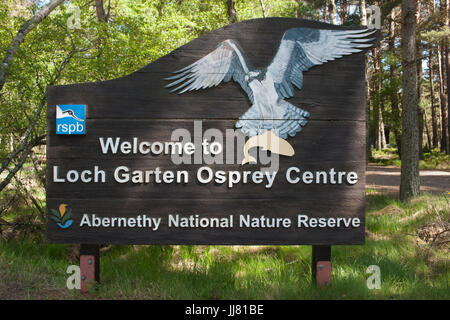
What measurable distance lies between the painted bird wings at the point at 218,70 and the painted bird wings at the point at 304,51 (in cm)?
26

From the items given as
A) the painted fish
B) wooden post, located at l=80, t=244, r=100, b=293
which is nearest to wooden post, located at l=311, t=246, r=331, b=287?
the painted fish

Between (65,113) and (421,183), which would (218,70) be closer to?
(65,113)

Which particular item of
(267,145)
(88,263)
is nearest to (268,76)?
(267,145)

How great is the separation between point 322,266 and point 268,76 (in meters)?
1.86

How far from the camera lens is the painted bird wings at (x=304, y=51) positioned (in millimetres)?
3139

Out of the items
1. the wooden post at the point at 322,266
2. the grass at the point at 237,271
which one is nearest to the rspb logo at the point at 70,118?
the grass at the point at 237,271

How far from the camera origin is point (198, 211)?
3.14m

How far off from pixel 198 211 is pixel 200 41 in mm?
1586

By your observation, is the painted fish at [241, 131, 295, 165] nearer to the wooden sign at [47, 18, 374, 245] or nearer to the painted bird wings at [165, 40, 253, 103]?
the wooden sign at [47, 18, 374, 245]

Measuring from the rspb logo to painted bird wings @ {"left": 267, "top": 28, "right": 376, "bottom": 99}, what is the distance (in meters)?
1.78

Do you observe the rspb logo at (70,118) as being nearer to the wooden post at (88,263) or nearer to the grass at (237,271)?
the wooden post at (88,263)

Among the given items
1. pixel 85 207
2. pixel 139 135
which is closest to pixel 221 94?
pixel 139 135

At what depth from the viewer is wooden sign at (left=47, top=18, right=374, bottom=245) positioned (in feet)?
10.2

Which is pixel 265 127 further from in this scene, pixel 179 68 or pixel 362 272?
pixel 362 272
